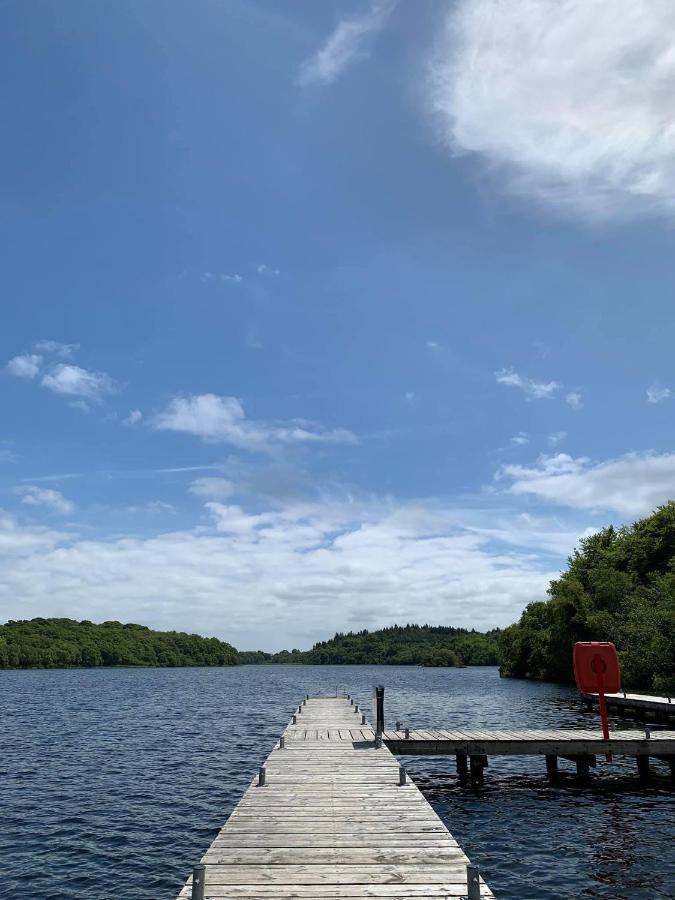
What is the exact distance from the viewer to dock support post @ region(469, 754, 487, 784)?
25.8 metres

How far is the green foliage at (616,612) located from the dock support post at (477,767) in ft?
117

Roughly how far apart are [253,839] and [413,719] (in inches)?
1492

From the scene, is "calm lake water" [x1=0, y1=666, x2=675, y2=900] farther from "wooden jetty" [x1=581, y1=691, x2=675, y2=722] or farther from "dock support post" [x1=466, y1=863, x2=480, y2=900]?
"dock support post" [x1=466, y1=863, x2=480, y2=900]

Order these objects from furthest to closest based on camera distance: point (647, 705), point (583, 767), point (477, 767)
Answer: point (647, 705) < point (477, 767) < point (583, 767)

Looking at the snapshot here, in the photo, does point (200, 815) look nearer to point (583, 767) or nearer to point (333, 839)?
point (333, 839)

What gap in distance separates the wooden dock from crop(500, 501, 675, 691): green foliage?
1897 inches

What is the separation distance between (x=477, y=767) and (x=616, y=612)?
5612 cm

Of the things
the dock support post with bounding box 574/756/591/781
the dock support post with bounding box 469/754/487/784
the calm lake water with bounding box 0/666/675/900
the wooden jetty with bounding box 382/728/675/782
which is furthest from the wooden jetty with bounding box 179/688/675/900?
the dock support post with bounding box 574/756/591/781

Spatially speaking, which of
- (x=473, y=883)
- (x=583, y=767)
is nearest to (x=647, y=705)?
(x=583, y=767)

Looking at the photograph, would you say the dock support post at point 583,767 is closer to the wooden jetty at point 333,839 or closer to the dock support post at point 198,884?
the wooden jetty at point 333,839

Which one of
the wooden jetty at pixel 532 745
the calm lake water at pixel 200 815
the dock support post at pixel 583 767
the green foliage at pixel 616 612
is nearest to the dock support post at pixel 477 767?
the wooden jetty at pixel 532 745

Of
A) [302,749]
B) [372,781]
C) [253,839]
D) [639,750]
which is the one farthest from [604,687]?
[639,750]

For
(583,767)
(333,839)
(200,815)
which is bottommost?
(200,815)

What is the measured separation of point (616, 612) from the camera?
75.5 m
